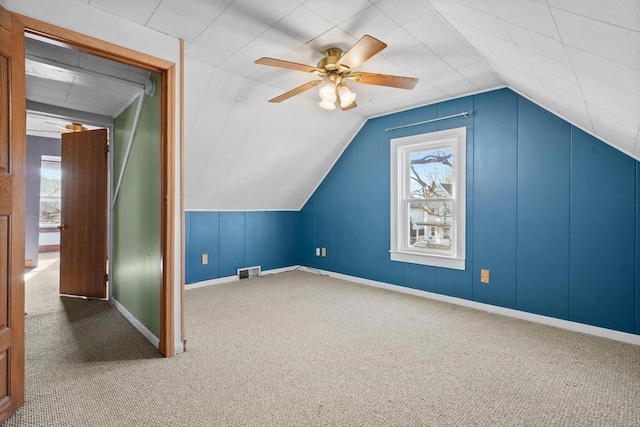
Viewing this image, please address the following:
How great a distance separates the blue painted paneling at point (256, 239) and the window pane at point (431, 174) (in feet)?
7.37

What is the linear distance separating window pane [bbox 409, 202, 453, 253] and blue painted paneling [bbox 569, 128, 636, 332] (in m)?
1.20

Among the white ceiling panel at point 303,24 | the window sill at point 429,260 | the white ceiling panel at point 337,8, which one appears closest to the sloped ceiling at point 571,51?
the white ceiling panel at point 337,8

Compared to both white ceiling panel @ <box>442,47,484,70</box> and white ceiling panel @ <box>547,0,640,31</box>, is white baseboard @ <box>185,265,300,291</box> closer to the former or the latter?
white ceiling panel @ <box>442,47,484,70</box>

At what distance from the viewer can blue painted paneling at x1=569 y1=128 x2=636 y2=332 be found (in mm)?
2609

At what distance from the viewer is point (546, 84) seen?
7.39ft

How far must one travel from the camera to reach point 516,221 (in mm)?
3188

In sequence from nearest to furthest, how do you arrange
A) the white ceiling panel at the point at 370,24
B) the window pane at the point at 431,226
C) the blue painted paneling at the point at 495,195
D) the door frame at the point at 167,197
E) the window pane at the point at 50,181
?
1. the white ceiling panel at the point at 370,24
2. the door frame at the point at 167,197
3. the blue painted paneling at the point at 495,195
4. the window pane at the point at 431,226
5. the window pane at the point at 50,181

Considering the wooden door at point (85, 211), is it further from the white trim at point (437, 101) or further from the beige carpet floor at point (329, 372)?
the white trim at point (437, 101)

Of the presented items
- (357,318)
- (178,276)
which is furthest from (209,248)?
(357,318)

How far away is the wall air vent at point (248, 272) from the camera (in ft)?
15.4

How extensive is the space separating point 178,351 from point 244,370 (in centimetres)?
60

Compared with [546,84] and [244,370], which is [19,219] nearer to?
[244,370]

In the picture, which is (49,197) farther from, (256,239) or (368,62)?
(368,62)

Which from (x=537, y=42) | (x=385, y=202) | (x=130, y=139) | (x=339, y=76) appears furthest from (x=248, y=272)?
(x=537, y=42)
